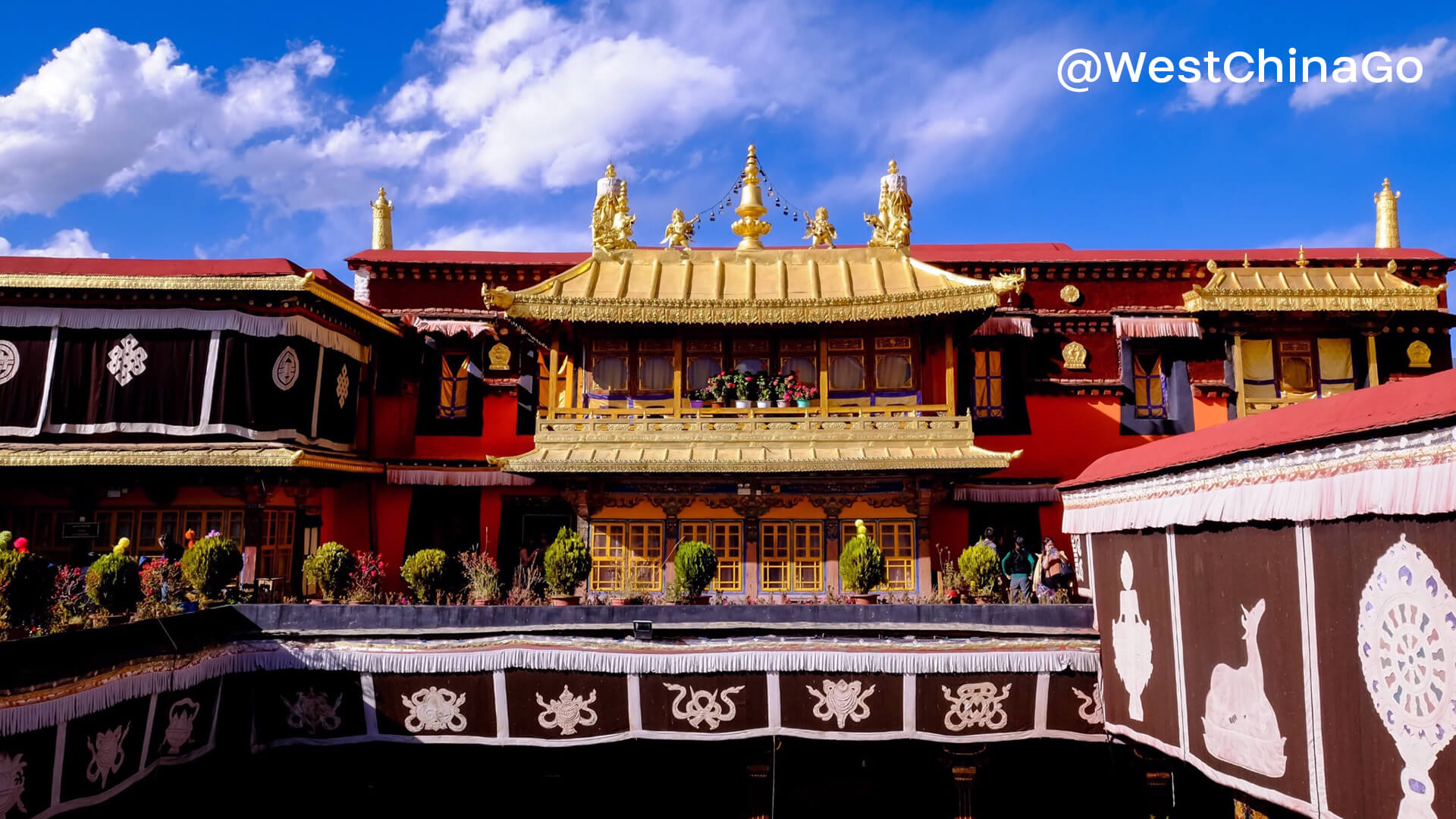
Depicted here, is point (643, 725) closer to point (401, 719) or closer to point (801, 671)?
point (801, 671)

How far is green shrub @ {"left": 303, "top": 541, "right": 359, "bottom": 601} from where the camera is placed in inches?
521

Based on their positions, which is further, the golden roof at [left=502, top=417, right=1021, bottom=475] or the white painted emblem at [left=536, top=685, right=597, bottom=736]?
the golden roof at [left=502, top=417, right=1021, bottom=475]

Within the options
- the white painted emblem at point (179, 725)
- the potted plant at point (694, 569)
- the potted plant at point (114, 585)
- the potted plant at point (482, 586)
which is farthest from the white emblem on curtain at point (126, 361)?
the potted plant at point (694, 569)

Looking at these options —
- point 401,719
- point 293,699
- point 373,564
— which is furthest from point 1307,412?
point 373,564

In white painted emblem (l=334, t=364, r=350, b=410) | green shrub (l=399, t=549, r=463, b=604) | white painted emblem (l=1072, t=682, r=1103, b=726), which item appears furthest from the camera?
white painted emblem (l=334, t=364, r=350, b=410)

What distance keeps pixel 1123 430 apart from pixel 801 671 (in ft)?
36.9

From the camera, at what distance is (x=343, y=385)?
1953 centimetres

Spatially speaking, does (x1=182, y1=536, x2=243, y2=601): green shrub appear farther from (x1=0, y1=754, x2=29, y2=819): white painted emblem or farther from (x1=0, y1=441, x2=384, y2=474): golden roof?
(x1=0, y1=754, x2=29, y2=819): white painted emblem

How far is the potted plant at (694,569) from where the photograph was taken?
44.7ft

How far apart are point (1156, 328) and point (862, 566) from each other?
1009cm

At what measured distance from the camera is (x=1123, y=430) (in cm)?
1978

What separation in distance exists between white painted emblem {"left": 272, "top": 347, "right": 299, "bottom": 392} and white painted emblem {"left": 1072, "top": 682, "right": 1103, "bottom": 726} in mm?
14615

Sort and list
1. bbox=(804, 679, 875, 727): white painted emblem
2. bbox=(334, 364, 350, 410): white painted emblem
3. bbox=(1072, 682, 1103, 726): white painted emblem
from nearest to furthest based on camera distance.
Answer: bbox=(1072, 682, 1103, 726): white painted emblem → bbox=(804, 679, 875, 727): white painted emblem → bbox=(334, 364, 350, 410): white painted emblem

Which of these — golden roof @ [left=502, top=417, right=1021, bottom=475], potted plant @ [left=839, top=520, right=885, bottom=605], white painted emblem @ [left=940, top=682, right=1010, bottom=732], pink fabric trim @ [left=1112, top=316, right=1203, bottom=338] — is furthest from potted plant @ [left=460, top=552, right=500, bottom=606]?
pink fabric trim @ [left=1112, top=316, right=1203, bottom=338]
